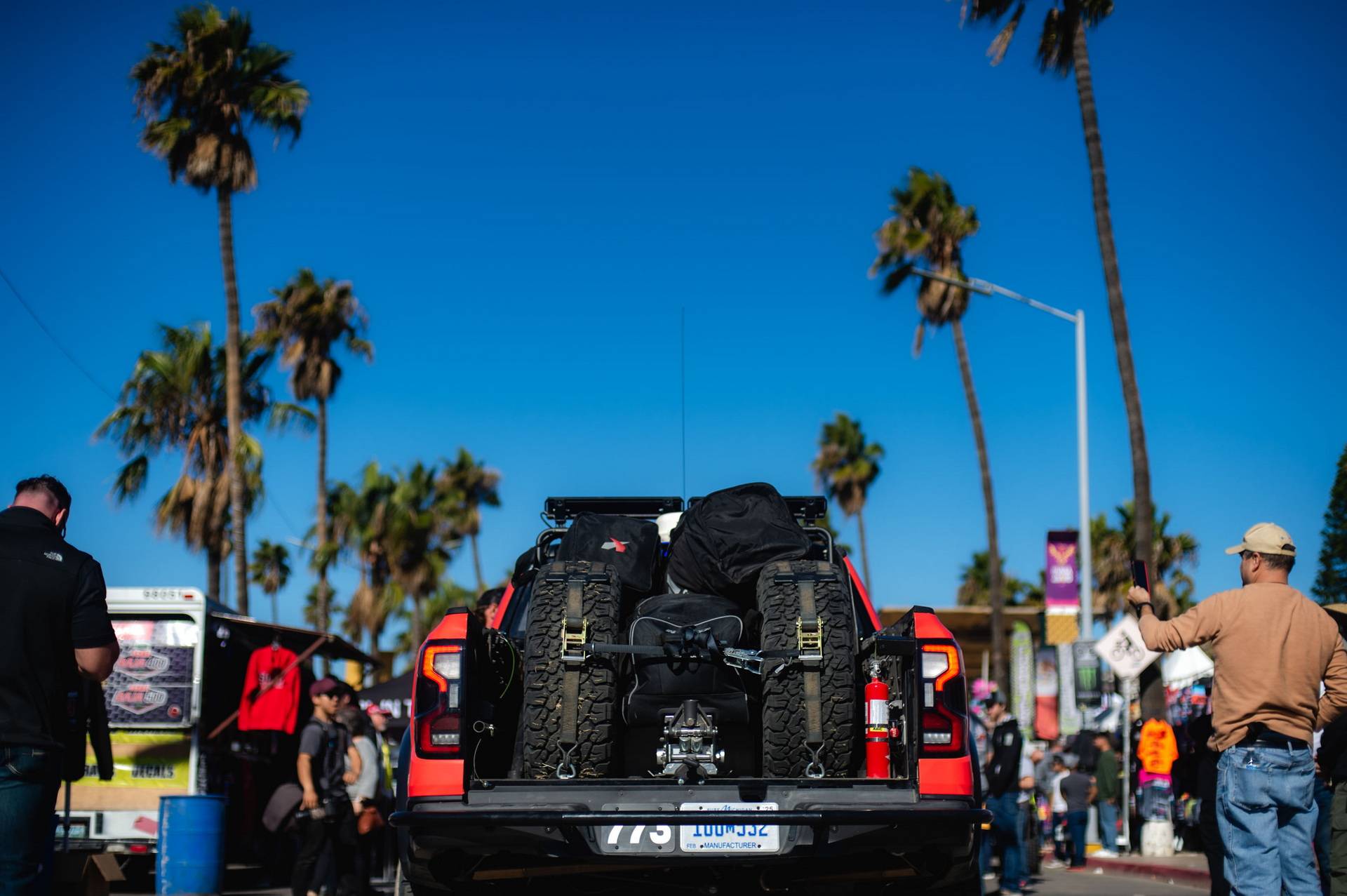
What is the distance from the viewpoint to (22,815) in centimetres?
546

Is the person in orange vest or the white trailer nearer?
the white trailer

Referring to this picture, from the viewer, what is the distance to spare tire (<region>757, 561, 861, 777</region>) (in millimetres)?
6008

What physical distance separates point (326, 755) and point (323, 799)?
0.34 meters

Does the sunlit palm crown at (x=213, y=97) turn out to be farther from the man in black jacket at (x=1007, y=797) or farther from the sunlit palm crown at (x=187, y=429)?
the man in black jacket at (x=1007, y=797)

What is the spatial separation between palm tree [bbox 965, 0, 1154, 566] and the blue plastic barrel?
12971 millimetres

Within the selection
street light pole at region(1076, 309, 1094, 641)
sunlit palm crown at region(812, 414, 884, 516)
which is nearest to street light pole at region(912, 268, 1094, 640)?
street light pole at region(1076, 309, 1094, 641)

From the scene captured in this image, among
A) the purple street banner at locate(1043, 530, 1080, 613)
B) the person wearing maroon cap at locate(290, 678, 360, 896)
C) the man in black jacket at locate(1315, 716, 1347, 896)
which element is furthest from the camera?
the purple street banner at locate(1043, 530, 1080, 613)

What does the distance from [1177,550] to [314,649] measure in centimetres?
5135

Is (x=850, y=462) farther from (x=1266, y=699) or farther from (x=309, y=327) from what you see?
(x=1266, y=699)

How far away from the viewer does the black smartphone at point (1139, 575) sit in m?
6.66

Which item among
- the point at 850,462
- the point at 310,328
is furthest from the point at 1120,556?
the point at 310,328

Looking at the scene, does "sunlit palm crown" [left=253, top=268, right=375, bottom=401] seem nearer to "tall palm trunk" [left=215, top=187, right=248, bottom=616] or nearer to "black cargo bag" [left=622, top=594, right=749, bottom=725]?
"tall palm trunk" [left=215, top=187, right=248, bottom=616]

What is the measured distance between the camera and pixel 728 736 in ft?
20.5

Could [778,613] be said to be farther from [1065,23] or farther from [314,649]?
[1065,23]
